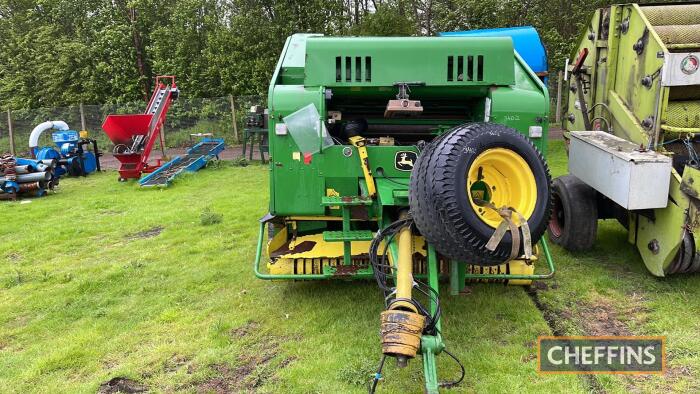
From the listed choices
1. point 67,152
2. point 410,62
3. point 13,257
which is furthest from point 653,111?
point 67,152

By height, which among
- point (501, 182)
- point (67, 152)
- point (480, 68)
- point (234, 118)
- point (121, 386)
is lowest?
point (121, 386)

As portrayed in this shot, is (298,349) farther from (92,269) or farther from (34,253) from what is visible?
(34,253)

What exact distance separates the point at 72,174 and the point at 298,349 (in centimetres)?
1132

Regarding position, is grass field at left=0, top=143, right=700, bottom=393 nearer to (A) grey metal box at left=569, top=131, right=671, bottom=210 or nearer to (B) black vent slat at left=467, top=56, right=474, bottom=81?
(A) grey metal box at left=569, top=131, right=671, bottom=210

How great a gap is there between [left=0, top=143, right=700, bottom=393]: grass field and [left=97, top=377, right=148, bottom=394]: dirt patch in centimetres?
1

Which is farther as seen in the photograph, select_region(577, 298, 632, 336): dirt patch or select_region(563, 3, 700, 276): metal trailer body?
select_region(563, 3, 700, 276): metal trailer body

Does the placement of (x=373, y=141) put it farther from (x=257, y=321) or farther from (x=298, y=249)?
(x=257, y=321)

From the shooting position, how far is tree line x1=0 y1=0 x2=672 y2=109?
1831 cm

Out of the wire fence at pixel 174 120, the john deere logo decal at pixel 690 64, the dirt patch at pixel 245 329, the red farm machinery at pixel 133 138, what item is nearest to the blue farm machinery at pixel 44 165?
the red farm machinery at pixel 133 138

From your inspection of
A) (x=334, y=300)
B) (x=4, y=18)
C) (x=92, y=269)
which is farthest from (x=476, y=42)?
(x=4, y=18)

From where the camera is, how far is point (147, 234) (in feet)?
24.0

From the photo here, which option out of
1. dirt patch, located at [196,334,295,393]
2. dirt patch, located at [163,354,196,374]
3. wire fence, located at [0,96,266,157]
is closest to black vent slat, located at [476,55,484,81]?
dirt patch, located at [196,334,295,393]

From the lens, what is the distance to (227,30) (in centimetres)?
1895

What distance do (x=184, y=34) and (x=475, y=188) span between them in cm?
1836
